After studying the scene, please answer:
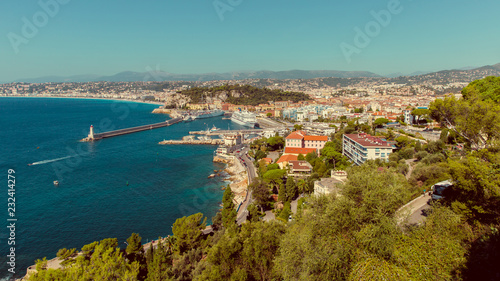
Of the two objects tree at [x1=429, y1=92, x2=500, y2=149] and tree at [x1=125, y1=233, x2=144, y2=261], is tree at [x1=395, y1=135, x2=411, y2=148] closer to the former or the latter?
tree at [x1=429, y1=92, x2=500, y2=149]

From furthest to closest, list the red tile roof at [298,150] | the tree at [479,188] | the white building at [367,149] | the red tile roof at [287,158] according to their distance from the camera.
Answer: the red tile roof at [298,150] < the red tile roof at [287,158] < the white building at [367,149] < the tree at [479,188]

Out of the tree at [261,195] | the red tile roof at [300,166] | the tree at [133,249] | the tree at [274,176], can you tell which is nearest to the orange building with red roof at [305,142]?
the red tile roof at [300,166]

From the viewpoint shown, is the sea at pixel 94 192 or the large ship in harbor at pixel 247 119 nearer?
the sea at pixel 94 192

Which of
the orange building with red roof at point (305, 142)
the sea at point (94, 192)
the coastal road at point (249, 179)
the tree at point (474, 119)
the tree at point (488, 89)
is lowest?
the sea at point (94, 192)

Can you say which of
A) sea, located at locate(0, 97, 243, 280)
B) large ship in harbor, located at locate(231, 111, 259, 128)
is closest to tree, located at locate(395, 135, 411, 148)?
sea, located at locate(0, 97, 243, 280)

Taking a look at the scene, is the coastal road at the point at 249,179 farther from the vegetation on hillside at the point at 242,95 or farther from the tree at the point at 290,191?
the vegetation on hillside at the point at 242,95

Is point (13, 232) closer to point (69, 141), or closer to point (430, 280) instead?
point (430, 280)

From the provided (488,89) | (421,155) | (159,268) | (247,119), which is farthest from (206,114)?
(159,268)
